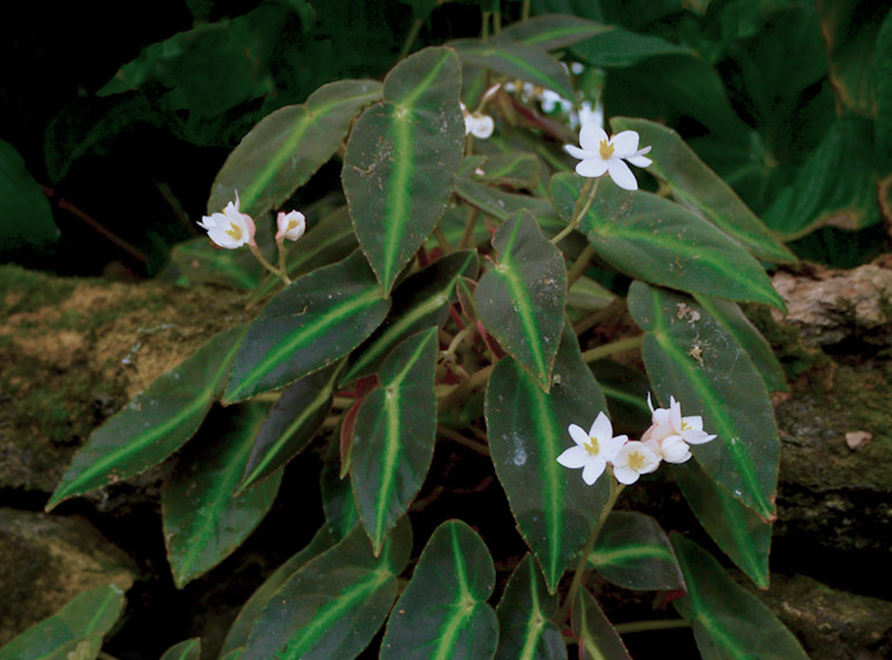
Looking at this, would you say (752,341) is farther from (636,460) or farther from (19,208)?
(19,208)

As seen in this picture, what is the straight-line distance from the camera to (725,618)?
872 mm

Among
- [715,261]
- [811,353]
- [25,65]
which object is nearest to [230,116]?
[25,65]

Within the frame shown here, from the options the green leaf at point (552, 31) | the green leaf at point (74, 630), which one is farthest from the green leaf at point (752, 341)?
the green leaf at point (74, 630)

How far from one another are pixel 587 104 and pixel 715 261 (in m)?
1.30

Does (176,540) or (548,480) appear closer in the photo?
(548,480)

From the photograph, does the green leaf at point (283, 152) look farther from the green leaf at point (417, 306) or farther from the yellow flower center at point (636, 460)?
the yellow flower center at point (636, 460)

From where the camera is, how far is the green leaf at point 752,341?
97 cm

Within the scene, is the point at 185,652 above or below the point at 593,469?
below

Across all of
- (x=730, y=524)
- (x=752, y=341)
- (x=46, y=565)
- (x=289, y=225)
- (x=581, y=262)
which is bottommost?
(x=46, y=565)

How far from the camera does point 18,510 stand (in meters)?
1.14

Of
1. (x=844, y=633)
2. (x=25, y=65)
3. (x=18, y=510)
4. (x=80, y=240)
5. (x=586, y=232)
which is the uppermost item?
(x=25, y=65)

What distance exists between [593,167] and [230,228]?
0.43 meters

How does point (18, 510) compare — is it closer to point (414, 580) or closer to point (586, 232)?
point (414, 580)

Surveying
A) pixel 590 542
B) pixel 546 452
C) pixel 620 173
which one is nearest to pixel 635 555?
pixel 590 542
